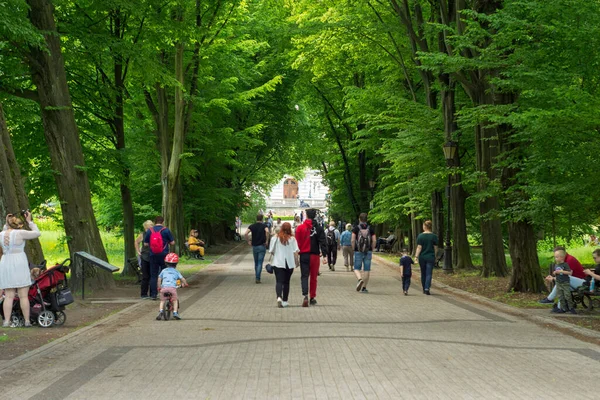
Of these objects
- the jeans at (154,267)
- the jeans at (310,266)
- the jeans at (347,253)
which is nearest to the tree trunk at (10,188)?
the jeans at (154,267)

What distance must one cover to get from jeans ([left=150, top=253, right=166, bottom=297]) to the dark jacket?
307cm

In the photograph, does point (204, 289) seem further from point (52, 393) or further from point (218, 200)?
point (218, 200)

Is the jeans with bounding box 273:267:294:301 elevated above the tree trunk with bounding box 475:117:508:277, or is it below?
below

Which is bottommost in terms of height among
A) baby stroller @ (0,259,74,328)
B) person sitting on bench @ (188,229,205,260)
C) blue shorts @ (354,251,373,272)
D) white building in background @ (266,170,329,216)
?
baby stroller @ (0,259,74,328)

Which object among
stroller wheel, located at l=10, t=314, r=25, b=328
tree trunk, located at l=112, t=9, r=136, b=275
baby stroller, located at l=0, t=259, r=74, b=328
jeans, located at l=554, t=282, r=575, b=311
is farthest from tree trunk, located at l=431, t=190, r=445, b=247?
stroller wheel, located at l=10, t=314, r=25, b=328

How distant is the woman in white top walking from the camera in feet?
54.2

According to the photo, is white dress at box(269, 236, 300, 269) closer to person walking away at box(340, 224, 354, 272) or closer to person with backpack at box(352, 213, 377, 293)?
person with backpack at box(352, 213, 377, 293)

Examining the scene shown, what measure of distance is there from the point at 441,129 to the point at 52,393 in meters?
21.4

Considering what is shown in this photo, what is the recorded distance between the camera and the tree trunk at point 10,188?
14766mm

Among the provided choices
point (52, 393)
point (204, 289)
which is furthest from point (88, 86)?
point (52, 393)

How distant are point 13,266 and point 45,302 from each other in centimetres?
85

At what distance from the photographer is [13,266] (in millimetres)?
12625

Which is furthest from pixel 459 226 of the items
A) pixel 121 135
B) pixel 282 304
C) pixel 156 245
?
pixel 156 245

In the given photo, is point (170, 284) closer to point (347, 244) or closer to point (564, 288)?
point (564, 288)
